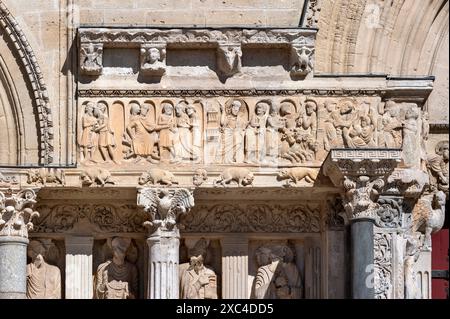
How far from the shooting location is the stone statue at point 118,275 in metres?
34.9

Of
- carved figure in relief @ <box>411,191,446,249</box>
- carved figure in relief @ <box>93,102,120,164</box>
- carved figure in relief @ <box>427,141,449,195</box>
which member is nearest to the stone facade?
carved figure in relief @ <box>93,102,120,164</box>

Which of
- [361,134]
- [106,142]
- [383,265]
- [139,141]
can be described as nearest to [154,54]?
[139,141]

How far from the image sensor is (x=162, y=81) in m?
34.8

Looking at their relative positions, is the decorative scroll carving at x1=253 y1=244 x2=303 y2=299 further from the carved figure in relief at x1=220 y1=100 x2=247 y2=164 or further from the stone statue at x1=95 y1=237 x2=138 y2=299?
the stone statue at x1=95 y1=237 x2=138 y2=299

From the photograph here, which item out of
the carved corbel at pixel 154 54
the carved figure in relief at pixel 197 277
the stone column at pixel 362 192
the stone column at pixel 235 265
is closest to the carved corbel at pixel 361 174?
the stone column at pixel 362 192

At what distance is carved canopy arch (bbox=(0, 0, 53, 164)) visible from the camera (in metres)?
34.8

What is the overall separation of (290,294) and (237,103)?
6.47ft

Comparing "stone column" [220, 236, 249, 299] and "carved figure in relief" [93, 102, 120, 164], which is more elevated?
"carved figure in relief" [93, 102, 120, 164]

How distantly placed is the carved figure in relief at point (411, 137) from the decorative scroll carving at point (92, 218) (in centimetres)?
269

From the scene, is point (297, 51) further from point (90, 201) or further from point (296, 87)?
point (90, 201)

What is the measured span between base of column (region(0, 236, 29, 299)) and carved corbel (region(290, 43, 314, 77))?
3182 mm

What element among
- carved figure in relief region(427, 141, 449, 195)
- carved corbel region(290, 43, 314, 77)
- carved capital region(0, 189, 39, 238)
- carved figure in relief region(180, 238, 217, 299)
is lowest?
carved figure in relief region(180, 238, 217, 299)
